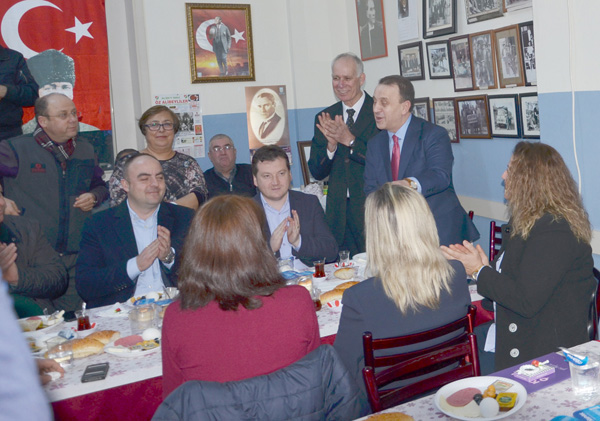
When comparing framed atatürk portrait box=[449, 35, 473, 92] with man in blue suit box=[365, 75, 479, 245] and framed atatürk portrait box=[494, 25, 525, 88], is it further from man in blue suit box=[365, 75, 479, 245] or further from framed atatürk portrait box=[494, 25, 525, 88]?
man in blue suit box=[365, 75, 479, 245]

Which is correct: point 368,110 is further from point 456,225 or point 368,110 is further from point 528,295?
point 528,295

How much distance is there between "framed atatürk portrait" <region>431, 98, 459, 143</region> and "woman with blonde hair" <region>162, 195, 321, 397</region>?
11.0 ft

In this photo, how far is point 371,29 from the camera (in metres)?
5.97

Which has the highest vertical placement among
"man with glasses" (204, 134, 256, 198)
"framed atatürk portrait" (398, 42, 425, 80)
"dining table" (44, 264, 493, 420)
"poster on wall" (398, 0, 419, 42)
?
"poster on wall" (398, 0, 419, 42)

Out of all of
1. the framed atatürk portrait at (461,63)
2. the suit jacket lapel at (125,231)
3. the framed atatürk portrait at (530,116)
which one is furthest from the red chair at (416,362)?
the framed atatürk portrait at (461,63)

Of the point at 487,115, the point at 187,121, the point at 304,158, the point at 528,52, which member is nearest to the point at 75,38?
the point at 187,121

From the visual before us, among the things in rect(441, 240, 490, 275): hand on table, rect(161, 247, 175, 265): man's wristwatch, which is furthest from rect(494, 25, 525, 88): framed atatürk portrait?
rect(161, 247, 175, 265): man's wristwatch

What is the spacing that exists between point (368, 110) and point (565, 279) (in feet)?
7.69

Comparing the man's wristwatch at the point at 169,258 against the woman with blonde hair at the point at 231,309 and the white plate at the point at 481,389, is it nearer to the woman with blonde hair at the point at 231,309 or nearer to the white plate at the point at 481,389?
the woman with blonde hair at the point at 231,309

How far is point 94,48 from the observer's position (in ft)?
19.6

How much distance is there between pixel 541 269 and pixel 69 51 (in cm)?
497

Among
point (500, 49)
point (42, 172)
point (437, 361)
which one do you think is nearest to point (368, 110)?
point (500, 49)

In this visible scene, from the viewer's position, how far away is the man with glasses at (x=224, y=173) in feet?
17.5

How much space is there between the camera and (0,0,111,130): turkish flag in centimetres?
563
